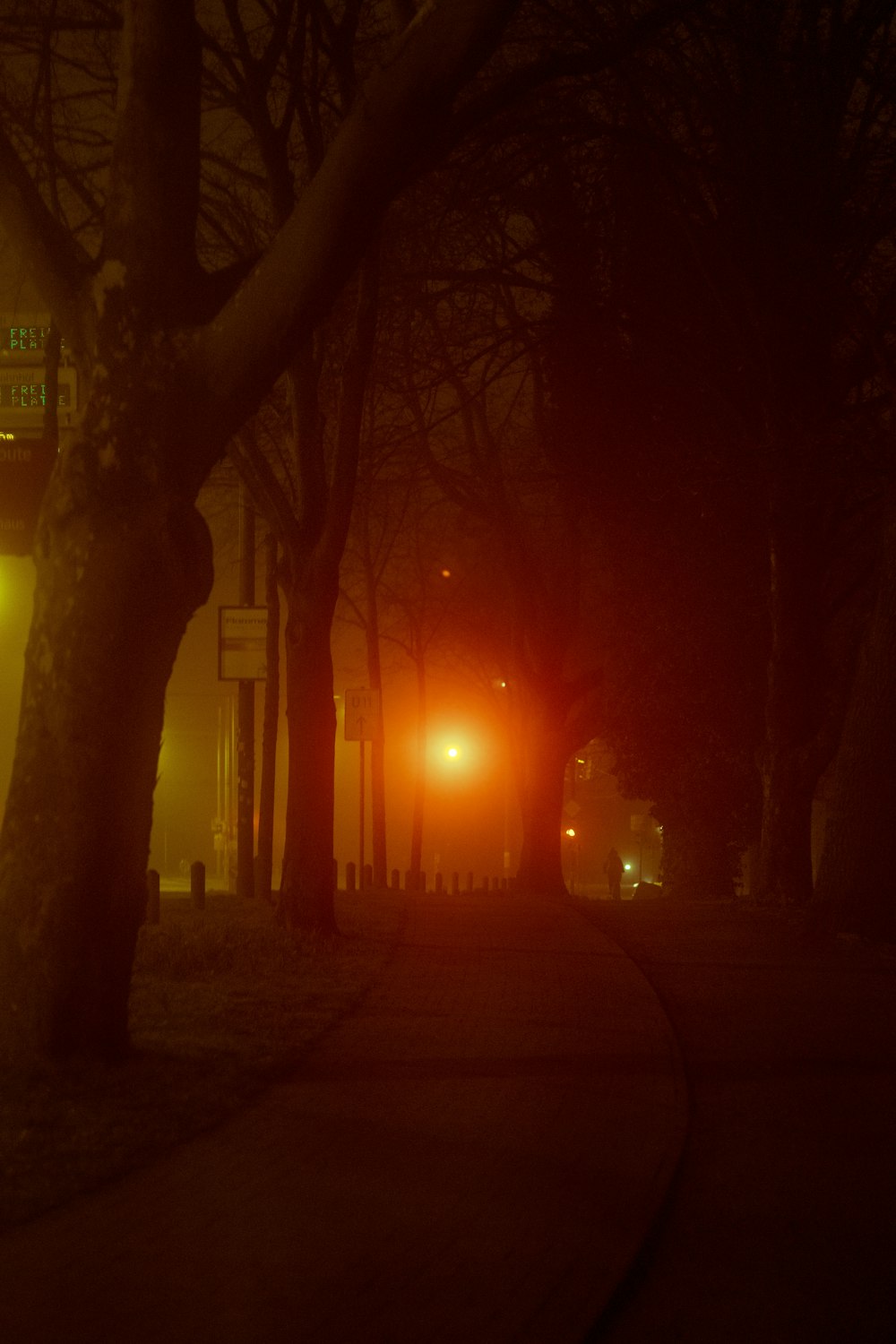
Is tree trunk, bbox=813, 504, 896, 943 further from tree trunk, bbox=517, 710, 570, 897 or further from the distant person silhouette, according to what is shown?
the distant person silhouette

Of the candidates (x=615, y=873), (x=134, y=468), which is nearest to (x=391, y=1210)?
(x=134, y=468)

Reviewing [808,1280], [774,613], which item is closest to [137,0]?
[808,1280]

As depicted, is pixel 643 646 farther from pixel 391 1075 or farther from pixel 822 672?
pixel 391 1075

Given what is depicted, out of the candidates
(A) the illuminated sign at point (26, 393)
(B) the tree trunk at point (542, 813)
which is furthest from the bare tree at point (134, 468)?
(B) the tree trunk at point (542, 813)

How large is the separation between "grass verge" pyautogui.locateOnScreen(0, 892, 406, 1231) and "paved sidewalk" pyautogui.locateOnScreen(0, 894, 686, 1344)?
186 mm

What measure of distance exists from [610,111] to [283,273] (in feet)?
32.3

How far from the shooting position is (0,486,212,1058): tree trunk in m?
8.09

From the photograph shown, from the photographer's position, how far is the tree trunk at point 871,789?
1714cm

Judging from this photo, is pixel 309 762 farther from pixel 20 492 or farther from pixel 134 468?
pixel 134 468

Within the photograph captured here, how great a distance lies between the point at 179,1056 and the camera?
350 inches

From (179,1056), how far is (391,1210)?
3162 millimetres

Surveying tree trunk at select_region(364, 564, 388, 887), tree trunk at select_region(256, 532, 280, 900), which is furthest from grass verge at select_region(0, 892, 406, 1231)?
tree trunk at select_region(364, 564, 388, 887)

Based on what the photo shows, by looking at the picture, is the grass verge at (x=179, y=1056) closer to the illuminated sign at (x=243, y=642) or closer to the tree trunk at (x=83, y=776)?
the tree trunk at (x=83, y=776)

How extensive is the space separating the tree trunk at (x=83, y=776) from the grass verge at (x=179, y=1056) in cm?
39
